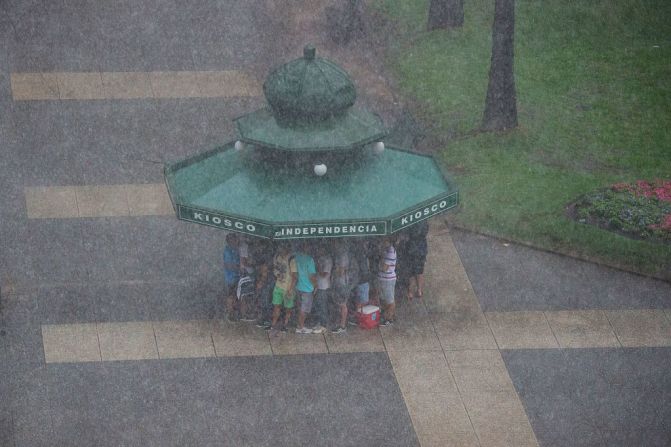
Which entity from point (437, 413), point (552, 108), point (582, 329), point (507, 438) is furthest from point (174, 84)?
point (507, 438)

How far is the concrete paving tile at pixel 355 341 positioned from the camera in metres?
14.2

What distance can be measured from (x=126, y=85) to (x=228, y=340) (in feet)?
27.9

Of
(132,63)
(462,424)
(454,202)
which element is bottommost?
(132,63)

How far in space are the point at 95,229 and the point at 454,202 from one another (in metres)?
5.66

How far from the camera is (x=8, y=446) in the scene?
1213cm

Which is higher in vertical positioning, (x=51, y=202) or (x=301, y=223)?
(x=301, y=223)

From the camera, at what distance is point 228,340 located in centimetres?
1419

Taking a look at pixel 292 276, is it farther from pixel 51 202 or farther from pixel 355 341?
pixel 51 202

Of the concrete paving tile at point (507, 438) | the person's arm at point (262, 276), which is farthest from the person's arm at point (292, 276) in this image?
the concrete paving tile at point (507, 438)

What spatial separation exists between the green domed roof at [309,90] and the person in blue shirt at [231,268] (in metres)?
1.72

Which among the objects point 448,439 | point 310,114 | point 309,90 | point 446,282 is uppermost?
point 309,90

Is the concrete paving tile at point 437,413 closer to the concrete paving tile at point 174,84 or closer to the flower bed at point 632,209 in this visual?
the flower bed at point 632,209

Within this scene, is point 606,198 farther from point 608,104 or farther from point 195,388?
point 195,388

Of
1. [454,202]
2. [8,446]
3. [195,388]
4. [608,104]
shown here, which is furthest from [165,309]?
[608,104]
